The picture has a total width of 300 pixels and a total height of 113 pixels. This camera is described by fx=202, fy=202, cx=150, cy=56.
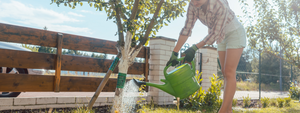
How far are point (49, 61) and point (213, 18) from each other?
2.63 metres

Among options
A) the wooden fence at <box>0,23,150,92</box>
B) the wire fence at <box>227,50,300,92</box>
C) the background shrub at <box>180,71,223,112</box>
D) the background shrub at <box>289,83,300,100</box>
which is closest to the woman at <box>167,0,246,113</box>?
the background shrub at <box>180,71,223,112</box>

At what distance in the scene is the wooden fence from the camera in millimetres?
2998

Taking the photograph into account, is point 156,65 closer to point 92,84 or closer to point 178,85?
point 92,84

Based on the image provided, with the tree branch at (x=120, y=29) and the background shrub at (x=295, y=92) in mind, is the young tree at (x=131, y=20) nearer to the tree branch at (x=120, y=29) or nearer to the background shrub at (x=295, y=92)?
the tree branch at (x=120, y=29)

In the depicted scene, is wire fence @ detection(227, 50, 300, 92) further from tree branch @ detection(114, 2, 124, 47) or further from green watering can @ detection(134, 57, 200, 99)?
green watering can @ detection(134, 57, 200, 99)

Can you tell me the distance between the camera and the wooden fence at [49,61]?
9.84ft

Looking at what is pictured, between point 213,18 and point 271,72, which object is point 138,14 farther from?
point 271,72

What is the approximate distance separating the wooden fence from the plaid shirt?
206cm

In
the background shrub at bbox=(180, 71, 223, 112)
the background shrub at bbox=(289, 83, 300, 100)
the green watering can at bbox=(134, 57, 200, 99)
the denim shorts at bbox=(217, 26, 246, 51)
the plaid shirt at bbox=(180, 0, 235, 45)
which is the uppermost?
the plaid shirt at bbox=(180, 0, 235, 45)

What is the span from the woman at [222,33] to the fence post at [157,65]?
6.91 ft

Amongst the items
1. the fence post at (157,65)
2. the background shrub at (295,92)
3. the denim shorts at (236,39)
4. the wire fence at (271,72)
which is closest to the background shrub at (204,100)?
the fence post at (157,65)

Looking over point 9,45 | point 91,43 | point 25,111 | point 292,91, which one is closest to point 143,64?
point 91,43

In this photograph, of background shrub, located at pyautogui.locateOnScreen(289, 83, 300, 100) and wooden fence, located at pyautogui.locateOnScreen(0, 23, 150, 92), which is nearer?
wooden fence, located at pyautogui.locateOnScreen(0, 23, 150, 92)

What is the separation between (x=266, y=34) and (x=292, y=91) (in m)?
3.07
